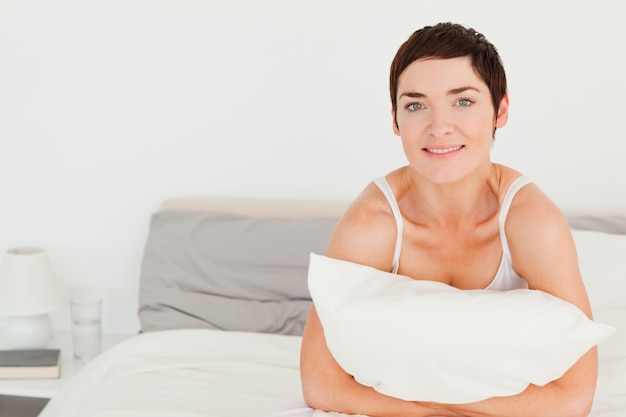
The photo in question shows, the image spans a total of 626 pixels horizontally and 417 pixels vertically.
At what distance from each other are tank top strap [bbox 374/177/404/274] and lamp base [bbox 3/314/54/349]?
1.43m

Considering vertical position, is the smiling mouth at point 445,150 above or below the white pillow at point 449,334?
above

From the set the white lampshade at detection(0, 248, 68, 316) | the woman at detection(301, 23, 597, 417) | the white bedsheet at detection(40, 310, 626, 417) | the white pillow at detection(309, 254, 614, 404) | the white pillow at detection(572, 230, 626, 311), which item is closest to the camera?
the white pillow at detection(309, 254, 614, 404)

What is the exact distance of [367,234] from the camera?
1578 millimetres

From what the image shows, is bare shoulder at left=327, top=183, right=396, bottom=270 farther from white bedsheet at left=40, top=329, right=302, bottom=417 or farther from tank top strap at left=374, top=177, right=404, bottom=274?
white bedsheet at left=40, top=329, right=302, bottom=417

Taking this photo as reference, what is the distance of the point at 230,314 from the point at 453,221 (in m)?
0.98

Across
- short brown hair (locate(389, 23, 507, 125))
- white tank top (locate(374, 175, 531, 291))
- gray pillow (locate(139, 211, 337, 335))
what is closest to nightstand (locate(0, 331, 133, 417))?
gray pillow (locate(139, 211, 337, 335))

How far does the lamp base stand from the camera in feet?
8.63

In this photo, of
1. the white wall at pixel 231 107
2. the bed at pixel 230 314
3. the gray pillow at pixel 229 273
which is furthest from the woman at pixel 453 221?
the white wall at pixel 231 107

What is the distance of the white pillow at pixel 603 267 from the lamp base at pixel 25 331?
161 cm

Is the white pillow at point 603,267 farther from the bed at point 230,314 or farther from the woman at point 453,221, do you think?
the woman at point 453,221

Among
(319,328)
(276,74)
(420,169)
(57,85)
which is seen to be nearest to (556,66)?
(276,74)

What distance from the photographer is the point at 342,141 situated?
2.70 metres

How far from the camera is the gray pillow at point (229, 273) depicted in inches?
95.9

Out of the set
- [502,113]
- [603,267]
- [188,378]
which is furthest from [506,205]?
[188,378]
